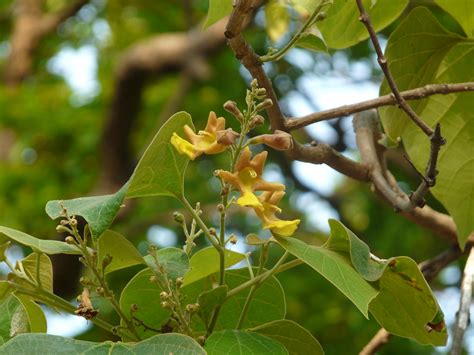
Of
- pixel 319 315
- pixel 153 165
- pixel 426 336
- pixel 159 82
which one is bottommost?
pixel 319 315

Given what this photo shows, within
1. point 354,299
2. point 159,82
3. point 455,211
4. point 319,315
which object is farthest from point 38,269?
point 159,82

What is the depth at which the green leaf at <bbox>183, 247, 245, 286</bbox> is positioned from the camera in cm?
85

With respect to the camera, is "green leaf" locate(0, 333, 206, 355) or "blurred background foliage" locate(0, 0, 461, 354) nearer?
"green leaf" locate(0, 333, 206, 355)

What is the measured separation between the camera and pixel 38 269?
0.82 m

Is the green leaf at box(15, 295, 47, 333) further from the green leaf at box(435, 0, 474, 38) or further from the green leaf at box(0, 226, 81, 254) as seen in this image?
the green leaf at box(435, 0, 474, 38)

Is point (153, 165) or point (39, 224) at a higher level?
point (153, 165)

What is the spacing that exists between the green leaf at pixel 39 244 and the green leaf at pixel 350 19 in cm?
46

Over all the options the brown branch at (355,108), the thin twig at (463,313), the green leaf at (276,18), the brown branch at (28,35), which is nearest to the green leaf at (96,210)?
the brown branch at (355,108)

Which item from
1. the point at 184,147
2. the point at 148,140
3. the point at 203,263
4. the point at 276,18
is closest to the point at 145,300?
the point at 203,263

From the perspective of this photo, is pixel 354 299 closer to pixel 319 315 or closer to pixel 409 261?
pixel 409 261

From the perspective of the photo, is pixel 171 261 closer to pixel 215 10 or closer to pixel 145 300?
pixel 145 300

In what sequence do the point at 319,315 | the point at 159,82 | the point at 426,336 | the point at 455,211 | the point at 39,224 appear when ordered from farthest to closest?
the point at 159,82 → the point at 39,224 → the point at 319,315 → the point at 455,211 → the point at 426,336

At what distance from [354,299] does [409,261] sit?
0.28 feet

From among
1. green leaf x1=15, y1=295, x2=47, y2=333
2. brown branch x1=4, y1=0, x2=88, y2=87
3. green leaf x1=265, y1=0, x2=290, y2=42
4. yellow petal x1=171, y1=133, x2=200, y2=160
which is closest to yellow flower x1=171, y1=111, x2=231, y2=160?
yellow petal x1=171, y1=133, x2=200, y2=160
